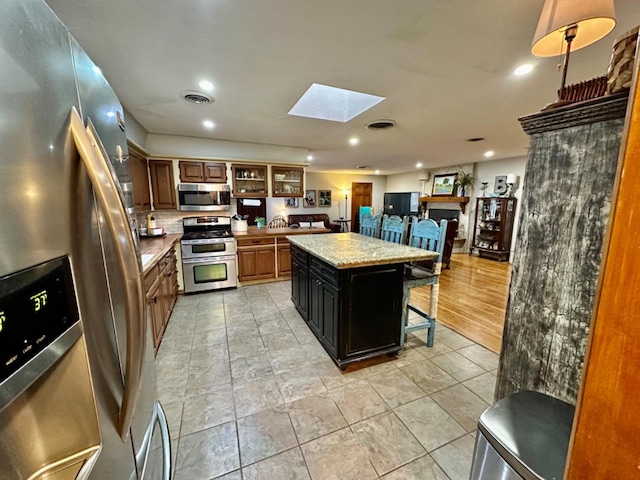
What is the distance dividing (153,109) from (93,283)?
3.06m

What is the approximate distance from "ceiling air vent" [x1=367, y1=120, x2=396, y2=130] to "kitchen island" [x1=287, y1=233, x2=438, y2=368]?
1806mm

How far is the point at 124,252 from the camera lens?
552 mm

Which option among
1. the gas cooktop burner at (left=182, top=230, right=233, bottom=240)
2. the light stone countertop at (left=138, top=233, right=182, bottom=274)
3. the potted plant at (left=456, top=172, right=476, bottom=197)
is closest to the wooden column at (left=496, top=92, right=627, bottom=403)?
the light stone countertop at (left=138, top=233, right=182, bottom=274)

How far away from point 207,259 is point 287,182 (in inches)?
79.5

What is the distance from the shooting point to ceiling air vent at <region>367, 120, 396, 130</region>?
3346 mm

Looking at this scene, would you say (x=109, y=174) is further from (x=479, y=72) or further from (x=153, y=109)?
(x=153, y=109)

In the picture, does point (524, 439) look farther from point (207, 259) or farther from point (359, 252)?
point (207, 259)

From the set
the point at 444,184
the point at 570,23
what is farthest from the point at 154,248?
the point at 444,184

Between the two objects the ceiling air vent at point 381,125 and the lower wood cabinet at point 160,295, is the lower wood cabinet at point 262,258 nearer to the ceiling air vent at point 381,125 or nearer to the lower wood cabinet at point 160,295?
the lower wood cabinet at point 160,295

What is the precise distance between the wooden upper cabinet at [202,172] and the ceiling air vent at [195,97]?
1772 mm

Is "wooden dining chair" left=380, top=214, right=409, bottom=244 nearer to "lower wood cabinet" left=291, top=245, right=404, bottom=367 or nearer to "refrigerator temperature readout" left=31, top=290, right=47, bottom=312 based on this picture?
"lower wood cabinet" left=291, top=245, right=404, bottom=367

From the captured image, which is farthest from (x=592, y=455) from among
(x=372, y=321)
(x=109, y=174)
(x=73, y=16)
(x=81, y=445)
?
(x=73, y=16)

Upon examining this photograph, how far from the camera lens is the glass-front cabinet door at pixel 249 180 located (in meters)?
4.51

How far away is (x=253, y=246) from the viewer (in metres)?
4.35
